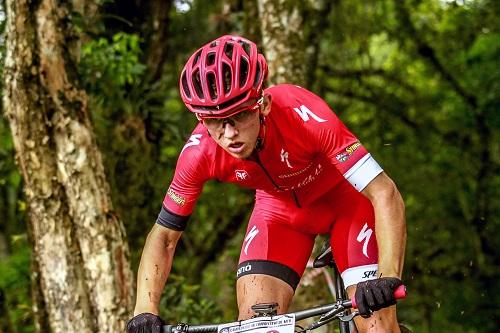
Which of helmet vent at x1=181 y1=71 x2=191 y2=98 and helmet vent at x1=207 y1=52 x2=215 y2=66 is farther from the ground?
helmet vent at x1=207 y1=52 x2=215 y2=66

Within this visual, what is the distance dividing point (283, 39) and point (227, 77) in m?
3.70

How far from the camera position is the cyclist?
3730 mm

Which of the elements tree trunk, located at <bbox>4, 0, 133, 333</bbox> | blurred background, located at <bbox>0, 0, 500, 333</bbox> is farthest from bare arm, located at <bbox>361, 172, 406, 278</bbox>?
blurred background, located at <bbox>0, 0, 500, 333</bbox>

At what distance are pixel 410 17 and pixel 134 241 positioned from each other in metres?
5.79

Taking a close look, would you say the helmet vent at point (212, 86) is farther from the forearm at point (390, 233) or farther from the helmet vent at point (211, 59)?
the forearm at point (390, 233)

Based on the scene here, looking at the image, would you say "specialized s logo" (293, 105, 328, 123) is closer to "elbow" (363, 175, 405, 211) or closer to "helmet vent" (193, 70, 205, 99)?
"elbow" (363, 175, 405, 211)

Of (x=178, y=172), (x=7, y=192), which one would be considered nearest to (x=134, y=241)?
(x=7, y=192)

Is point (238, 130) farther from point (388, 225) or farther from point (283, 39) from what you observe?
point (283, 39)

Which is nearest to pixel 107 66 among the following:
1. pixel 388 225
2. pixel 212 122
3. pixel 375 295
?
pixel 212 122

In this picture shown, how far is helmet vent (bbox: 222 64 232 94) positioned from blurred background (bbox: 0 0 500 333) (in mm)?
4444

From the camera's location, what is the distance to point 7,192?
9828 mm

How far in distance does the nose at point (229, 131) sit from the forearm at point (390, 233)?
2.37 ft

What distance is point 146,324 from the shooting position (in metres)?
3.68

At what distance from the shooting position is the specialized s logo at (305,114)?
13.2 feet
